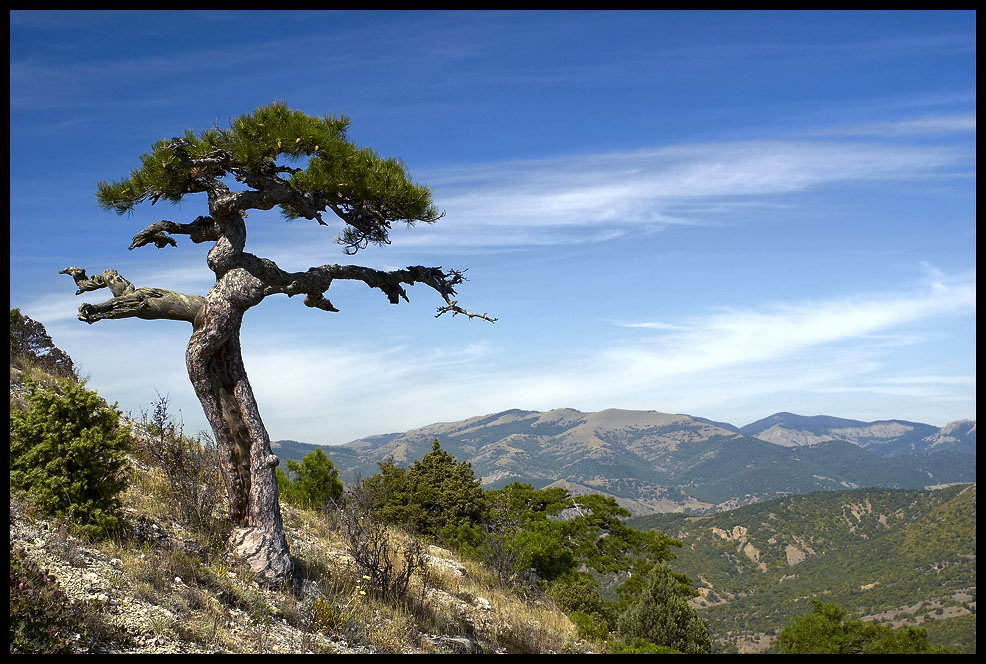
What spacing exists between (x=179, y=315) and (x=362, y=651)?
512 centimetres

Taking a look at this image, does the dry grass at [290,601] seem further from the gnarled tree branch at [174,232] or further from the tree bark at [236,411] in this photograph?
the gnarled tree branch at [174,232]

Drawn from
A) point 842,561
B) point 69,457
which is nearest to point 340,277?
point 69,457

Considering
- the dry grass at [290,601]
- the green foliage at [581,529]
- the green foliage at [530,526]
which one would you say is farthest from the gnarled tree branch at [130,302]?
the green foliage at [581,529]

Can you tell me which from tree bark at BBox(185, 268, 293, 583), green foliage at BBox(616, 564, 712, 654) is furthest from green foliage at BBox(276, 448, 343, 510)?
green foliage at BBox(616, 564, 712, 654)

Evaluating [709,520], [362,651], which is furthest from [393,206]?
[709,520]

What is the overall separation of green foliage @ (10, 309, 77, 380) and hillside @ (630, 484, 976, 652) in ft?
296

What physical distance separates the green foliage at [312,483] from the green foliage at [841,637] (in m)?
14.7

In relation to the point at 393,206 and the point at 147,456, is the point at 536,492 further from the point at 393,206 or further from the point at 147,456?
the point at 393,206

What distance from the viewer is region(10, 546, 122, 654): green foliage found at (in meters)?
5.15

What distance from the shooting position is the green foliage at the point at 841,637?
64.4 ft

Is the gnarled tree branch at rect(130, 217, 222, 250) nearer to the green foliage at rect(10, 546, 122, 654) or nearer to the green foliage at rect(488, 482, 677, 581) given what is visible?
the green foliage at rect(10, 546, 122, 654)

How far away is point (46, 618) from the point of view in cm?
543
